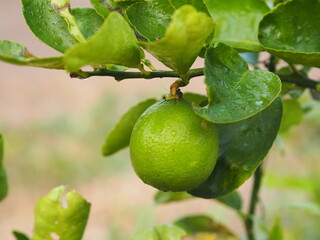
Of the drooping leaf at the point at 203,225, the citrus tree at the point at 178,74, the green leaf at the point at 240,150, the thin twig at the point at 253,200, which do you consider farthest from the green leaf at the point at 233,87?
the drooping leaf at the point at 203,225

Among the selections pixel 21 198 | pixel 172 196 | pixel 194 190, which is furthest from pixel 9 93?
pixel 194 190

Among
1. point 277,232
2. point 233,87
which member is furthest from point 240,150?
point 277,232

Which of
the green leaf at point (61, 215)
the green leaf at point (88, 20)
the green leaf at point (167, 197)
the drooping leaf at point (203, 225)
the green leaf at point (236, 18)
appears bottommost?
the drooping leaf at point (203, 225)

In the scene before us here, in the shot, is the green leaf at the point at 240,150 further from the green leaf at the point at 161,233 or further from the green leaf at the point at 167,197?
the green leaf at the point at 167,197

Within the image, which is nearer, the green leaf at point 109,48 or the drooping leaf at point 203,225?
the green leaf at point 109,48

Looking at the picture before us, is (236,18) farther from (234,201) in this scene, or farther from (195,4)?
(234,201)
